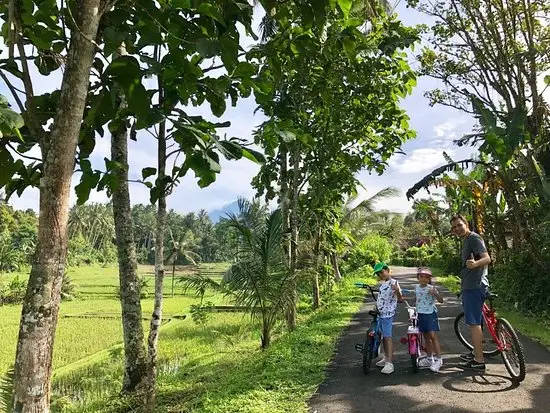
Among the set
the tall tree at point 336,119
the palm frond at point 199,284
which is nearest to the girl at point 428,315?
the tall tree at point 336,119

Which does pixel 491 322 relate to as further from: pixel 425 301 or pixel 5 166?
pixel 5 166

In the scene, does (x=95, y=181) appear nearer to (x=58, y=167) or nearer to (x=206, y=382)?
(x=58, y=167)

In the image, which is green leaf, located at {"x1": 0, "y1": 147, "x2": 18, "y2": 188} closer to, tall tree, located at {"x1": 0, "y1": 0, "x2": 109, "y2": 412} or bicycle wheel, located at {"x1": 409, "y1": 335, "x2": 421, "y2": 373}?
tall tree, located at {"x1": 0, "y1": 0, "x2": 109, "y2": 412}

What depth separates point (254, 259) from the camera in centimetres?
823

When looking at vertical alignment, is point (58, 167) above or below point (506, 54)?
below

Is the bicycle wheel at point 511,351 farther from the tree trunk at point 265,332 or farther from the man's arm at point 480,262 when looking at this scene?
the tree trunk at point 265,332

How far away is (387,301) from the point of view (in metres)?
5.16

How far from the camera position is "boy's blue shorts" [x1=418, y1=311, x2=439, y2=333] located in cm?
520

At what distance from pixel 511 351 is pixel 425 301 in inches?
37.4

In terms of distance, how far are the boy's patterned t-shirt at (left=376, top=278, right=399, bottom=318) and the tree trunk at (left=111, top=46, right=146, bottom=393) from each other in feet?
9.41

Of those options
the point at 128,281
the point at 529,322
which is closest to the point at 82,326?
the point at 128,281

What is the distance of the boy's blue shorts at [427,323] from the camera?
5.20 metres

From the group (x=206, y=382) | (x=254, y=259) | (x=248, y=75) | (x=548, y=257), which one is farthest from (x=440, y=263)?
(x=248, y=75)

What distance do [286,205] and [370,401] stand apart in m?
6.20
